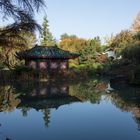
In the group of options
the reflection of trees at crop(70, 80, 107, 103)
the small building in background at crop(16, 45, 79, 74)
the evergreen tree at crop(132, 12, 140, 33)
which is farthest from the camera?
the evergreen tree at crop(132, 12, 140, 33)

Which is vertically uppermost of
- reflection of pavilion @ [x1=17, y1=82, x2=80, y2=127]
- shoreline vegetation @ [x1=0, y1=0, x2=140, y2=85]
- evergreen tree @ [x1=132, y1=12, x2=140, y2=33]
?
evergreen tree @ [x1=132, y1=12, x2=140, y2=33]

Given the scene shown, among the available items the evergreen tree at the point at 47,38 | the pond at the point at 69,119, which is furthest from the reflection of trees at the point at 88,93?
the evergreen tree at the point at 47,38

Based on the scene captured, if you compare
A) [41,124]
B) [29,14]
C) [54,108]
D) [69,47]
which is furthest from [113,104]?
[69,47]

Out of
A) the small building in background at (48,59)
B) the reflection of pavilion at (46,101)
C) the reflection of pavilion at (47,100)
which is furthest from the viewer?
the small building in background at (48,59)

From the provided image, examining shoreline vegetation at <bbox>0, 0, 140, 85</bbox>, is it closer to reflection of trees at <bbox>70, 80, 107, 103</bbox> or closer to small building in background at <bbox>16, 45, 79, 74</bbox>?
small building in background at <bbox>16, 45, 79, 74</bbox>

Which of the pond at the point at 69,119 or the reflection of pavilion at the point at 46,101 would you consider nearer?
the pond at the point at 69,119

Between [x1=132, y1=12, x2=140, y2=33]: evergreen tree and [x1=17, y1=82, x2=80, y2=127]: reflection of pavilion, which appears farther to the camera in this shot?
[x1=132, y1=12, x2=140, y2=33]: evergreen tree

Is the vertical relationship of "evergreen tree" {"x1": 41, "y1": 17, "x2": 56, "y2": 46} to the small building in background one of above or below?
A: above

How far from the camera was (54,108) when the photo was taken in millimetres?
16250

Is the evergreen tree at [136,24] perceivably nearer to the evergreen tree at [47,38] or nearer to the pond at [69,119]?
the evergreen tree at [47,38]

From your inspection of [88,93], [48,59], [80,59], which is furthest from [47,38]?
[88,93]

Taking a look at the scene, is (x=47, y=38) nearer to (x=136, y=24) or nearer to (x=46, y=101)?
(x=136, y=24)

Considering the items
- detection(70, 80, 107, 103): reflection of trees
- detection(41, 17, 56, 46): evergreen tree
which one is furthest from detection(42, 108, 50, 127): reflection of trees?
detection(41, 17, 56, 46): evergreen tree

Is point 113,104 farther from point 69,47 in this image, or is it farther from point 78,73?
point 69,47
